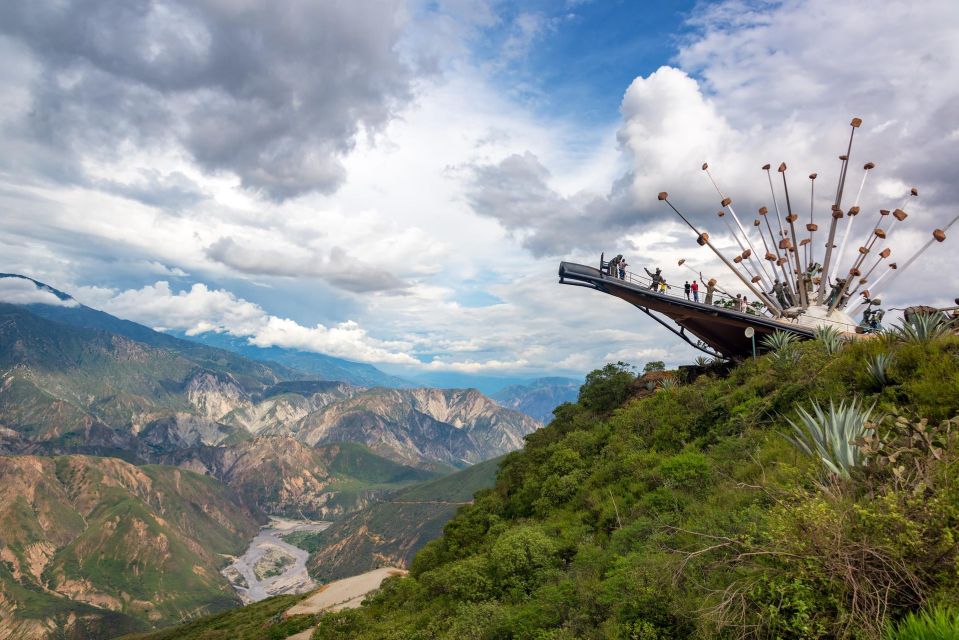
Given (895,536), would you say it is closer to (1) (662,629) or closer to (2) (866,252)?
(1) (662,629)

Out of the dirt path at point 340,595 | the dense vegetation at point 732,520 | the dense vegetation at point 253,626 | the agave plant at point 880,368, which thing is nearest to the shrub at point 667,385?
the dense vegetation at point 732,520

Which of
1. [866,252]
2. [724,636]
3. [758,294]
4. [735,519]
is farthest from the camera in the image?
[758,294]

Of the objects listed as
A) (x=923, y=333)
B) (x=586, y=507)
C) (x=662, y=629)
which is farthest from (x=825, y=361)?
(x=662, y=629)

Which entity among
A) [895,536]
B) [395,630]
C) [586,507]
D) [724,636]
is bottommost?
[395,630]

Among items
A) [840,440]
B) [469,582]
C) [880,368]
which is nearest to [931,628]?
[840,440]

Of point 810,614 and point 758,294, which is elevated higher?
point 758,294

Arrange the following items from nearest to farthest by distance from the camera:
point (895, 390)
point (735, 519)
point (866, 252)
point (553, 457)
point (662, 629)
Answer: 1. point (662, 629)
2. point (735, 519)
3. point (895, 390)
4. point (553, 457)
5. point (866, 252)

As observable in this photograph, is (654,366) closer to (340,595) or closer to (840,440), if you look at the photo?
(840,440)
